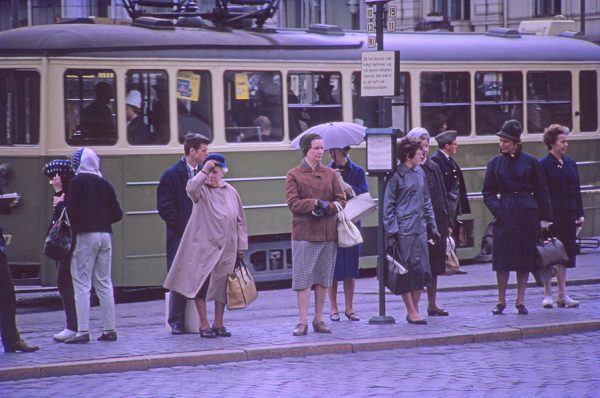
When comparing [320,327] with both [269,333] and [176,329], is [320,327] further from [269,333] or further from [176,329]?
[176,329]

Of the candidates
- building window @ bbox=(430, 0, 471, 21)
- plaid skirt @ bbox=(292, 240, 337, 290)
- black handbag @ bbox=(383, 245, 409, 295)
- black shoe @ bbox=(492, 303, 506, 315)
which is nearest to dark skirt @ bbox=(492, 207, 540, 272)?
black shoe @ bbox=(492, 303, 506, 315)

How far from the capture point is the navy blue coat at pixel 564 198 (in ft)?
46.6

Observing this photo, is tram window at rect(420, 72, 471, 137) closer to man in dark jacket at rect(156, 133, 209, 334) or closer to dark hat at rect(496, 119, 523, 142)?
dark hat at rect(496, 119, 523, 142)

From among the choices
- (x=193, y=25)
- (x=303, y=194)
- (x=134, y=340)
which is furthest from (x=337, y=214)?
(x=193, y=25)

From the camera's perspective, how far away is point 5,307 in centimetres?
1130

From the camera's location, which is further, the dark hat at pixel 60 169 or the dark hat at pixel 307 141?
the dark hat at pixel 307 141

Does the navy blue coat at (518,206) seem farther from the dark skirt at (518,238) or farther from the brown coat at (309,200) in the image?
the brown coat at (309,200)

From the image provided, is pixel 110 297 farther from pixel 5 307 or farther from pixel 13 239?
pixel 13 239

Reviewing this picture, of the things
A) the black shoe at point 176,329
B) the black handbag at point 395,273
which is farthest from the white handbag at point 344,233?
the black shoe at point 176,329

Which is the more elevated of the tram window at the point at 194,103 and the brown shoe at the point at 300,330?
the tram window at the point at 194,103

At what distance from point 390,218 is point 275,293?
4259mm

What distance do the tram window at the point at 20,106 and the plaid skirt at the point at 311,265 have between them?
15.1 feet

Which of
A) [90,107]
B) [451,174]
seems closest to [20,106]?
[90,107]

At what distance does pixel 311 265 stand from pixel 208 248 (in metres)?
0.93
